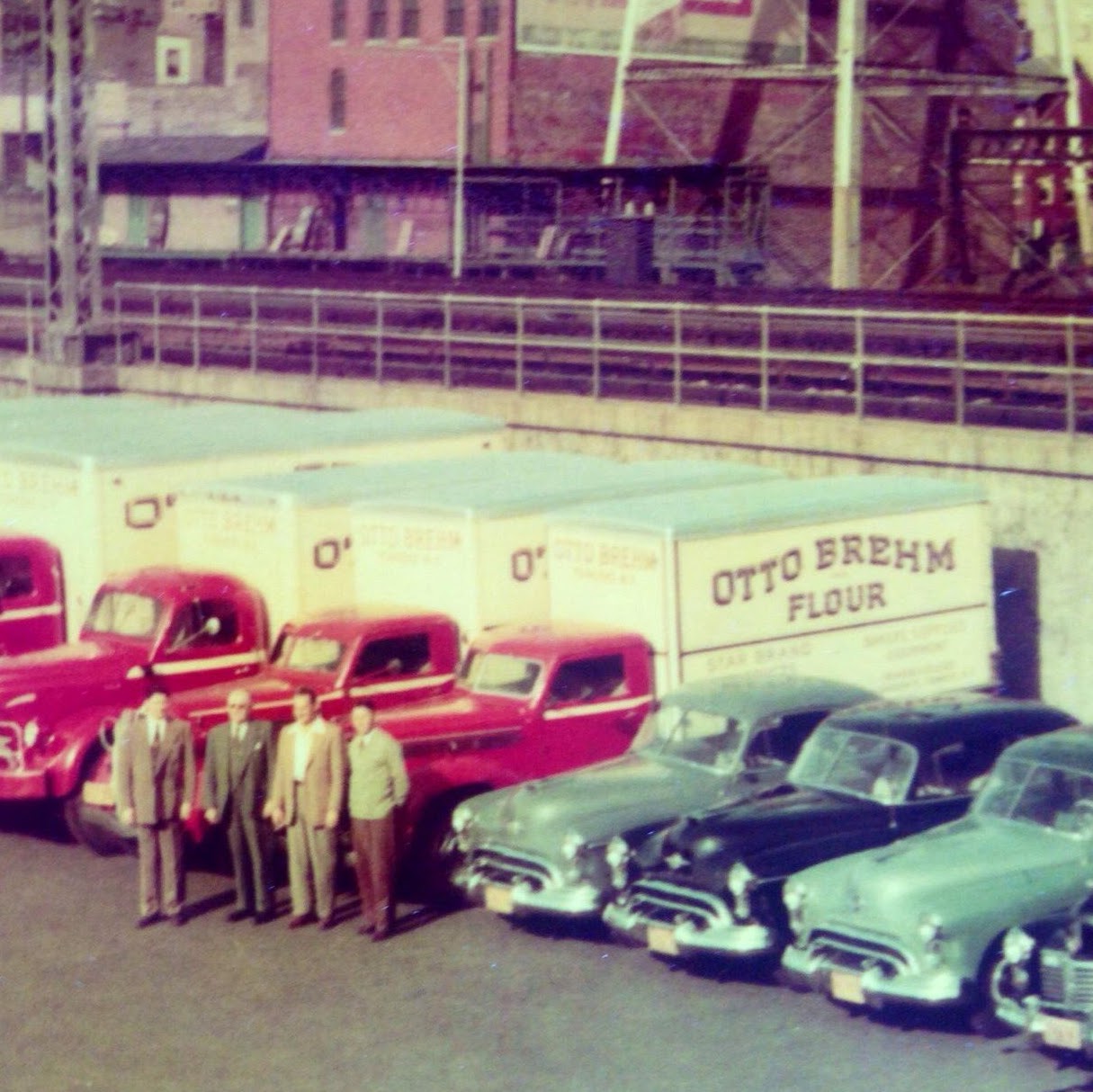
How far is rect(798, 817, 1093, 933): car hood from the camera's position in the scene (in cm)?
1103

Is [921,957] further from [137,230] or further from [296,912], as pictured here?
[137,230]

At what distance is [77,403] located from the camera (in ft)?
78.3

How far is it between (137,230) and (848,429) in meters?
46.4

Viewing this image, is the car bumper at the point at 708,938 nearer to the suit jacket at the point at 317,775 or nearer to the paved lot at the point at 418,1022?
the paved lot at the point at 418,1022

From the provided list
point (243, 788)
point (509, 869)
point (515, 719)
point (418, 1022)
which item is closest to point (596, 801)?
point (509, 869)

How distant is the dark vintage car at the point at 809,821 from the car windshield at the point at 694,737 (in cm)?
53

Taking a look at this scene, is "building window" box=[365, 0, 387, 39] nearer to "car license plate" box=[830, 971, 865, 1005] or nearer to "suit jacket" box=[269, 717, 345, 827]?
"suit jacket" box=[269, 717, 345, 827]

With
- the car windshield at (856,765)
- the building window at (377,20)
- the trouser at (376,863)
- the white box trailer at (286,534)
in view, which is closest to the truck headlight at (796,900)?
the car windshield at (856,765)

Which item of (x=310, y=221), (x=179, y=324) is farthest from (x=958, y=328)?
(x=310, y=221)

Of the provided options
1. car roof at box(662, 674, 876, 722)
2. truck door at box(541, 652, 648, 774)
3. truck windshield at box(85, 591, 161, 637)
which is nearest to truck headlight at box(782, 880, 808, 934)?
car roof at box(662, 674, 876, 722)

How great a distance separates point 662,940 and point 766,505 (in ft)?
15.9

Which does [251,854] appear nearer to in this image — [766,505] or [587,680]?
[587,680]

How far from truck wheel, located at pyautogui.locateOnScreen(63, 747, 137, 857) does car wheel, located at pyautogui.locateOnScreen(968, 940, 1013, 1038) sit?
21.5 ft

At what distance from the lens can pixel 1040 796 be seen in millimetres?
11906
